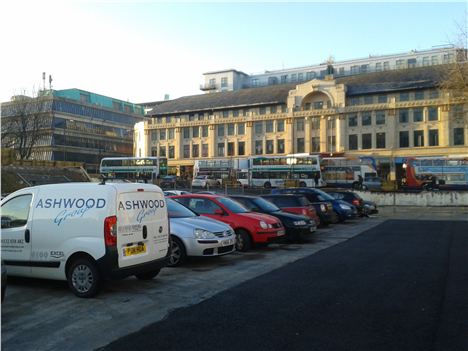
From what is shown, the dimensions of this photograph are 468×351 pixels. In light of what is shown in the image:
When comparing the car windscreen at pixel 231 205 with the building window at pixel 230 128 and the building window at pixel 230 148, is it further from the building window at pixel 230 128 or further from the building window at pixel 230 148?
the building window at pixel 230 128

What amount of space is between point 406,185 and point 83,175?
122 ft

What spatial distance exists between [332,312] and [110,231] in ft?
11.1

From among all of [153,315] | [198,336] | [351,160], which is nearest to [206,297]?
[153,315]

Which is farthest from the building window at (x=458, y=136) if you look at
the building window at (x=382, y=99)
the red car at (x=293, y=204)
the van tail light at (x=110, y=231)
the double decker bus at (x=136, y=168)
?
the van tail light at (x=110, y=231)

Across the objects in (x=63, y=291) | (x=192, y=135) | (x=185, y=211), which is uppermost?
(x=192, y=135)

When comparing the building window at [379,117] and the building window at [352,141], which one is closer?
the building window at [379,117]

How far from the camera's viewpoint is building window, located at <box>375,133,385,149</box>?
72062 millimetres

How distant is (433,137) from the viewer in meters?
68.6

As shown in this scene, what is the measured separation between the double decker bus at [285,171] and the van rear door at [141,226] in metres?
44.3

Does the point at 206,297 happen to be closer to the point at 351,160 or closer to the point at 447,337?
the point at 447,337

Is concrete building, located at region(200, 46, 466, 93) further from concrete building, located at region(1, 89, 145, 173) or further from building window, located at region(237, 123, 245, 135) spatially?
concrete building, located at region(1, 89, 145, 173)

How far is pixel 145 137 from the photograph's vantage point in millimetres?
93625

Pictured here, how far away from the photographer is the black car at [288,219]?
1355cm

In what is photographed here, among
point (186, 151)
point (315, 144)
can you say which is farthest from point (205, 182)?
point (186, 151)
